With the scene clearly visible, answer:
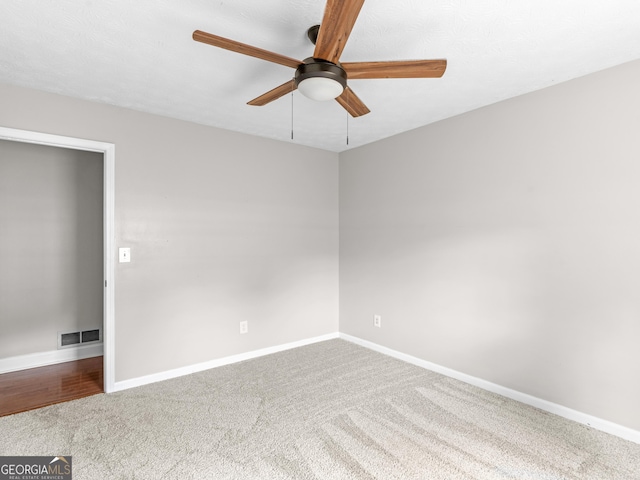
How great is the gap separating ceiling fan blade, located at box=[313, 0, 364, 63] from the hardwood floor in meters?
3.04

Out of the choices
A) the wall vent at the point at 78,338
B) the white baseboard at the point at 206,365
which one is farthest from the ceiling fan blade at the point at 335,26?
the wall vent at the point at 78,338

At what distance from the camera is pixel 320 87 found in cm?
169

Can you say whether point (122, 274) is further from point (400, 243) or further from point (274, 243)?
point (400, 243)

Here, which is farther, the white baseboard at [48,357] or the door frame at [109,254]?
the white baseboard at [48,357]

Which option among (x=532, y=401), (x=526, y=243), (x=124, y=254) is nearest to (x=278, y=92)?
(x=124, y=254)

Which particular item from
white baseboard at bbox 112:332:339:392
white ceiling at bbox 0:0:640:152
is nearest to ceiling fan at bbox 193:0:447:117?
white ceiling at bbox 0:0:640:152

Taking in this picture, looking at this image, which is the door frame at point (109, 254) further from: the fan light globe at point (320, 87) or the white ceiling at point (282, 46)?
the fan light globe at point (320, 87)

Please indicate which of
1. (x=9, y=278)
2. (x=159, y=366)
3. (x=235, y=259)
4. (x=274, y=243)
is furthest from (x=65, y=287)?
(x=274, y=243)

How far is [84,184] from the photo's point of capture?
150 inches

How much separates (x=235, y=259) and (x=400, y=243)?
66.4 inches

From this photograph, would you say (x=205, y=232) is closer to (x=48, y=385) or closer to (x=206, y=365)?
(x=206, y=365)

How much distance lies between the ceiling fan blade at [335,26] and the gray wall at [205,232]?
207 cm

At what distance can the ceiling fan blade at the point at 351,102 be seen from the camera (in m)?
1.94

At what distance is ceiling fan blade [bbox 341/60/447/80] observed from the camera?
5.35 feet
